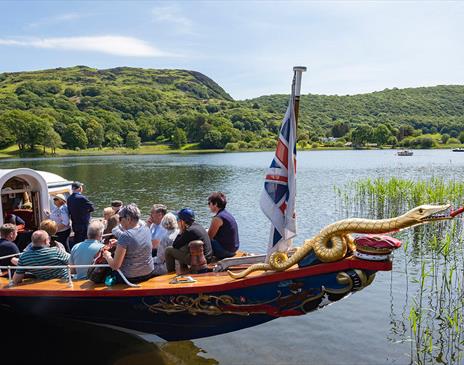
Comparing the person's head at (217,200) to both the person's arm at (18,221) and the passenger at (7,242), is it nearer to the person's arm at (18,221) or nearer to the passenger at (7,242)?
the passenger at (7,242)

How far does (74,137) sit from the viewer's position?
119000mm

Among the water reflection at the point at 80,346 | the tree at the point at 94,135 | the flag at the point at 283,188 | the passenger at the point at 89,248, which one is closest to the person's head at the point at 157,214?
the passenger at the point at 89,248

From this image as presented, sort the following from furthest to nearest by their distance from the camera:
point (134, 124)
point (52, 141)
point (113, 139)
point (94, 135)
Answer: point (134, 124) < point (113, 139) < point (94, 135) < point (52, 141)

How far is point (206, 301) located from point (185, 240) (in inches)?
50.0

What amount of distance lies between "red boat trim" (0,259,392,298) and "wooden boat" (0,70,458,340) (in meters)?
0.01

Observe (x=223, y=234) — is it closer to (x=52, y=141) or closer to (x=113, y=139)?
(x=52, y=141)

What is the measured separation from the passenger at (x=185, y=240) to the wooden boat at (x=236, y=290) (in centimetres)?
33

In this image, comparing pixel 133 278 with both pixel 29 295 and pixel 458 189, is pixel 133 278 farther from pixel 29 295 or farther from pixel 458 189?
pixel 458 189

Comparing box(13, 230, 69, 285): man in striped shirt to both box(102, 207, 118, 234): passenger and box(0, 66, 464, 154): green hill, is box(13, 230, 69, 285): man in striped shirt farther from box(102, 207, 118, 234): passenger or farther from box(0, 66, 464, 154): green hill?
box(0, 66, 464, 154): green hill

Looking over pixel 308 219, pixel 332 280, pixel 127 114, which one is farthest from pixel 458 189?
pixel 127 114

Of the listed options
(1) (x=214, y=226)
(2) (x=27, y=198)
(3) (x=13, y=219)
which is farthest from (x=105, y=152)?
(1) (x=214, y=226)

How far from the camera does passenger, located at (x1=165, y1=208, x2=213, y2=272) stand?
758cm

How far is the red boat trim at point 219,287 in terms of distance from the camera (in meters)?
5.81

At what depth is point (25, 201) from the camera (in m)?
11.9
